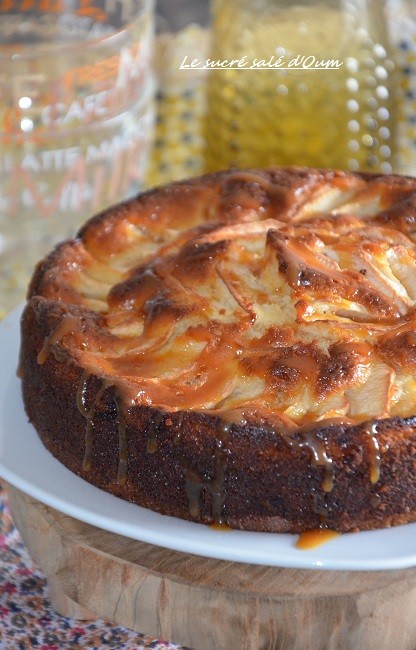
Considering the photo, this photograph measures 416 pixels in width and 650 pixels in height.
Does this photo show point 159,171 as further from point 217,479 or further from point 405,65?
point 217,479

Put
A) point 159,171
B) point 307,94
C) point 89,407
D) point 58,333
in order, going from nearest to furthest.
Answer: point 89,407 < point 58,333 < point 307,94 < point 159,171

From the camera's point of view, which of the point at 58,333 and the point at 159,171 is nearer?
the point at 58,333

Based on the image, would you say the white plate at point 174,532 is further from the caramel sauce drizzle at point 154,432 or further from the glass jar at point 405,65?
the glass jar at point 405,65

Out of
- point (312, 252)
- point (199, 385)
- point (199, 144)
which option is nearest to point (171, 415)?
point (199, 385)

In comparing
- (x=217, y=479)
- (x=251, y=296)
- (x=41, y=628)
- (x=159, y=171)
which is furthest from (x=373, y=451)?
(x=159, y=171)

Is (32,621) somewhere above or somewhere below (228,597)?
below

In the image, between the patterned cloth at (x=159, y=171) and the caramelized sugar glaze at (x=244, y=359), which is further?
the patterned cloth at (x=159, y=171)

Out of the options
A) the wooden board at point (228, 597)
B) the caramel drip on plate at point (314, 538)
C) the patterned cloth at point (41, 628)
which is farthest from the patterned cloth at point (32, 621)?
the caramel drip on plate at point (314, 538)
